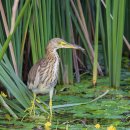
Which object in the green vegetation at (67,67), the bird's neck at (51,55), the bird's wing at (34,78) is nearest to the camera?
the green vegetation at (67,67)

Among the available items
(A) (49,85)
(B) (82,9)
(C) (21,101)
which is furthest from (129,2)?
(C) (21,101)

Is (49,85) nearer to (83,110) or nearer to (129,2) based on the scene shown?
(83,110)

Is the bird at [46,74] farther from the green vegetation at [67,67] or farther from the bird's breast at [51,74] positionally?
the green vegetation at [67,67]

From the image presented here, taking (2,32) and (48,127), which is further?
(2,32)

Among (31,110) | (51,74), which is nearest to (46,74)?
(51,74)

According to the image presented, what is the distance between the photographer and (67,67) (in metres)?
7.68

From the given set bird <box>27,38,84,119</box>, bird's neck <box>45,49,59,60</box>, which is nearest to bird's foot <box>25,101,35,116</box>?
bird <box>27,38,84,119</box>

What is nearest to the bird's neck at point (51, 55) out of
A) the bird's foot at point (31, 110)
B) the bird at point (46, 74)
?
the bird at point (46, 74)

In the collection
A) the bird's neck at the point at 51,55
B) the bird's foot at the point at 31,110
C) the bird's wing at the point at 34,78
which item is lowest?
the bird's foot at the point at 31,110

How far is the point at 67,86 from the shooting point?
7621 mm

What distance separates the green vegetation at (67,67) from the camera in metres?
5.86

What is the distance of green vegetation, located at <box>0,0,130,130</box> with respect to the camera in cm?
586

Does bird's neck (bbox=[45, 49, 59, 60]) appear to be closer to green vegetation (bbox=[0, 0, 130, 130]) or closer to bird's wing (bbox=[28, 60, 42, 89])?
bird's wing (bbox=[28, 60, 42, 89])

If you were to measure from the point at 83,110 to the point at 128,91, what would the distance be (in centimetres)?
120
